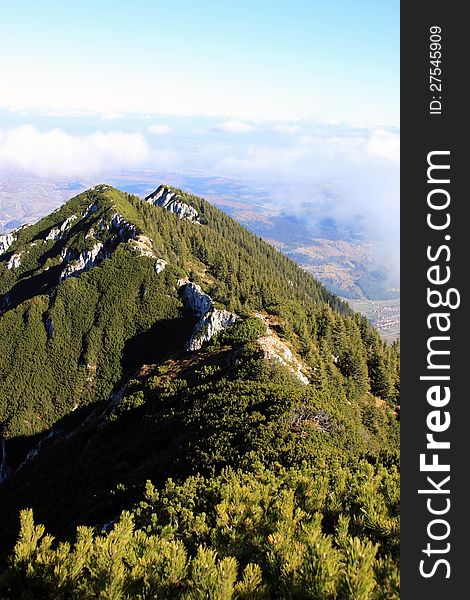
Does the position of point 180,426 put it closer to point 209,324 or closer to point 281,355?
point 281,355

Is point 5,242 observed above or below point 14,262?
above

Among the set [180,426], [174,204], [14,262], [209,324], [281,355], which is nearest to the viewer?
[180,426]

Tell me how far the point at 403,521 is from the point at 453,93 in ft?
28.6

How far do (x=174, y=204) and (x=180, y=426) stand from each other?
14142 centimetres

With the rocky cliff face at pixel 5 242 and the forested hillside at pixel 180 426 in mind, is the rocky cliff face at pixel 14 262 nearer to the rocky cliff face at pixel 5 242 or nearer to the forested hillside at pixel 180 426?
the forested hillside at pixel 180 426

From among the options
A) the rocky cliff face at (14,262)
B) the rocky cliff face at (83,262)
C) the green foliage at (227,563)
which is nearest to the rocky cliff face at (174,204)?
the rocky cliff face at (14,262)

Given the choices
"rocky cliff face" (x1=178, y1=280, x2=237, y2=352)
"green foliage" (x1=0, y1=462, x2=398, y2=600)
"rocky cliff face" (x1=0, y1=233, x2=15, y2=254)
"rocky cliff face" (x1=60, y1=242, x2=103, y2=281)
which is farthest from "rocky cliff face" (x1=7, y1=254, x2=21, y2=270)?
"green foliage" (x1=0, y1=462, x2=398, y2=600)

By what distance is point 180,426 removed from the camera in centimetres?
3812

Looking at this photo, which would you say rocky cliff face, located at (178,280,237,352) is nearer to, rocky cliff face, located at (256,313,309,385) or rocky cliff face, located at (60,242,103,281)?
rocky cliff face, located at (256,313,309,385)

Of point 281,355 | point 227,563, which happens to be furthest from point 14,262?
point 227,563

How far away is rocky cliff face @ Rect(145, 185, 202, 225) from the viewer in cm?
16938

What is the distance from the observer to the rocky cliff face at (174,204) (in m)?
169

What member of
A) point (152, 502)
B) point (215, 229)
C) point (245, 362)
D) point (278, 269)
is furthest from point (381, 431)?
point (215, 229)

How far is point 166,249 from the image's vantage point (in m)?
115
